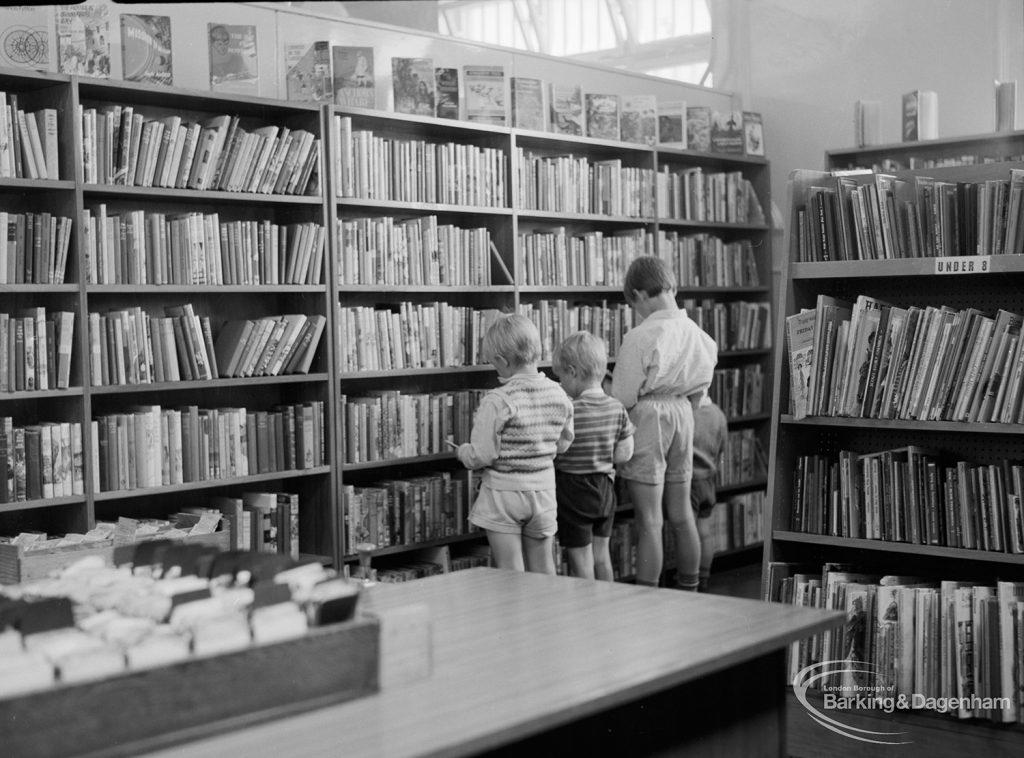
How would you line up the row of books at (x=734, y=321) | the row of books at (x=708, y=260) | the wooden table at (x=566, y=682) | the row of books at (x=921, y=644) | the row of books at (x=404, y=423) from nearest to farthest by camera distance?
the wooden table at (x=566, y=682), the row of books at (x=921, y=644), the row of books at (x=404, y=423), the row of books at (x=708, y=260), the row of books at (x=734, y=321)

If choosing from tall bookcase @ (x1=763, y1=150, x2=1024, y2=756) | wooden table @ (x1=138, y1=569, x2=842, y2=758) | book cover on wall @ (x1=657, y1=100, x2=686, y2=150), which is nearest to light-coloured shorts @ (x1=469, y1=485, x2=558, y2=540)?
tall bookcase @ (x1=763, y1=150, x2=1024, y2=756)

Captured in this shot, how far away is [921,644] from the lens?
3.62 meters

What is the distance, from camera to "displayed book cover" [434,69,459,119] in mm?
5344

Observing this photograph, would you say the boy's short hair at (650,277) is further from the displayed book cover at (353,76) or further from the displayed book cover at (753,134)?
the displayed book cover at (753,134)

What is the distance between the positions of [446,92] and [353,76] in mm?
535

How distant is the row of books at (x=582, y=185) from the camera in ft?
18.7

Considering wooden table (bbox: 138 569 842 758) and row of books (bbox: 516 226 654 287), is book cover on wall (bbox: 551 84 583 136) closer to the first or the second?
row of books (bbox: 516 226 654 287)

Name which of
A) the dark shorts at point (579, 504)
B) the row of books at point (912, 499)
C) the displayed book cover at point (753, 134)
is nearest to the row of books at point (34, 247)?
the dark shorts at point (579, 504)

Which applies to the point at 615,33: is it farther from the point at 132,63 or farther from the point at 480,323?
the point at 132,63

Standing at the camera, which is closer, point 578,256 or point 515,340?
point 515,340

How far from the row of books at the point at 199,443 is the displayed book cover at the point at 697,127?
9.66ft

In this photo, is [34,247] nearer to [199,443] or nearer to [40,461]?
[40,461]

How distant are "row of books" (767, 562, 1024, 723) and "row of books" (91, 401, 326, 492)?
199 centimetres

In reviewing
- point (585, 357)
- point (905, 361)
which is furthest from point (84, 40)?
point (905, 361)
